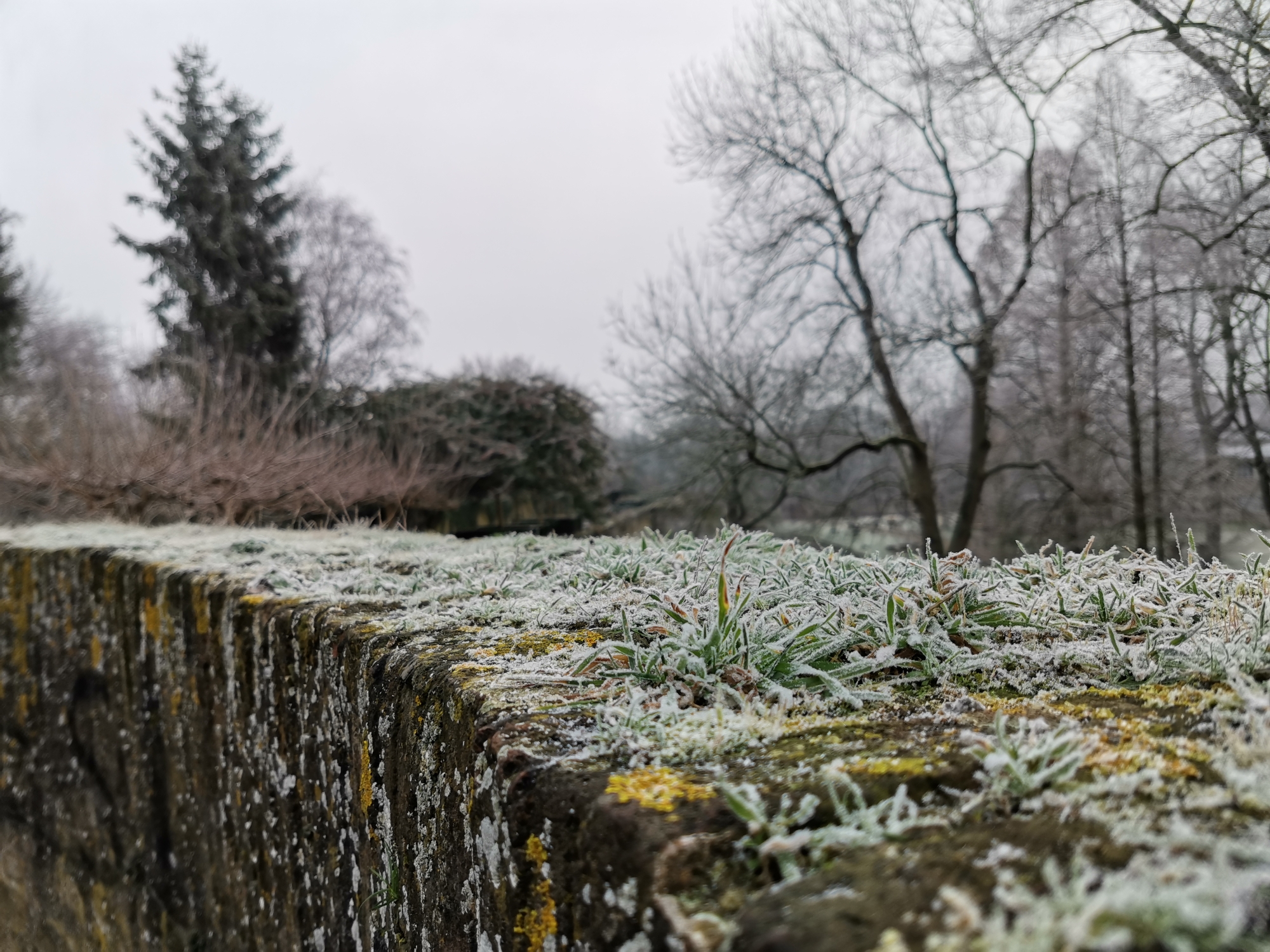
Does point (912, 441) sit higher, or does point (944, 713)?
point (912, 441)

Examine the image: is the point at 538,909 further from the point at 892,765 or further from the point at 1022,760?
the point at 1022,760

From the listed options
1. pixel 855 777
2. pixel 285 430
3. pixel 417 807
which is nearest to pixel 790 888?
pixel 855 777

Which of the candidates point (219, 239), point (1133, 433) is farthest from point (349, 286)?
point (1133, 433)

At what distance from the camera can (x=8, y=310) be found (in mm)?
16812

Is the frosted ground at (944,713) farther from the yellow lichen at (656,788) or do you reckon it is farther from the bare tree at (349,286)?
the bare tree at (349,286)

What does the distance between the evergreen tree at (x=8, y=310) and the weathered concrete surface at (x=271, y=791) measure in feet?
53.4

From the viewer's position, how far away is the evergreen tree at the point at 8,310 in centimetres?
1661

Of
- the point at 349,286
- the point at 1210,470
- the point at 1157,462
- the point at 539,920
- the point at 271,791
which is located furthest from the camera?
the point at 349,286

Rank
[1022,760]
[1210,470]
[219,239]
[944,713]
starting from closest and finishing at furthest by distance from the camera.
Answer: [1022,760] < [944,713] < [1210,470] < [219,239]

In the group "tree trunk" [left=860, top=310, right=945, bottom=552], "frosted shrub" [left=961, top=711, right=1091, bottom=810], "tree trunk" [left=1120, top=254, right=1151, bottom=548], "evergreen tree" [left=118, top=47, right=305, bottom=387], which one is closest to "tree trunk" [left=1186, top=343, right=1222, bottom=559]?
"tree trunk" [left=1120, top=254, right=1151, bottom=548]

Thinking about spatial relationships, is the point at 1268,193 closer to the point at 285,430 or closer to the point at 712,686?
the point at 712,686

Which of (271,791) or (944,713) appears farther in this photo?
(271,791)

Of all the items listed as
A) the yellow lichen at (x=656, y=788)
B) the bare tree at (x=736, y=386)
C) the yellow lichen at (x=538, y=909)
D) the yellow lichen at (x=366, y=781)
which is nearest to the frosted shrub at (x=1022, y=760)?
the yellow lichen at (x=656, y=788)

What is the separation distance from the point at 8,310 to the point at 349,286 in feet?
25.0
